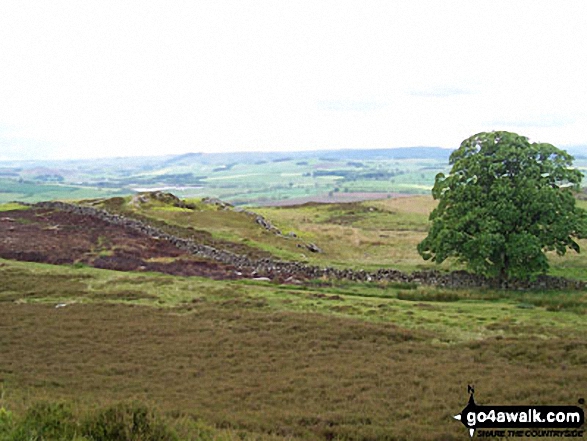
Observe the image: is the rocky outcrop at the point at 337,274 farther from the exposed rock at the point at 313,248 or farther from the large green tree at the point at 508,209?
the exposed rock at the point at 313,248

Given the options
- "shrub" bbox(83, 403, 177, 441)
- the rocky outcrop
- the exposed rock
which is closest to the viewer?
"shrub" bbox(83, 403, 177, 441)

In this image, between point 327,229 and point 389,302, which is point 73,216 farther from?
point 389,302

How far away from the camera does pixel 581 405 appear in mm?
14000

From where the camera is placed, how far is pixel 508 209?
36.8m

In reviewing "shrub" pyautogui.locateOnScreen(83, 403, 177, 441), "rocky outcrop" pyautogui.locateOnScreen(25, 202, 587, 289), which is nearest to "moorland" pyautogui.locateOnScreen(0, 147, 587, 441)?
"shrub" pyautogui.locateOnScreen(83, 403, 177, 441)

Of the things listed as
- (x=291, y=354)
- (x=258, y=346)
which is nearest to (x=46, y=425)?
(x=291, y=354)

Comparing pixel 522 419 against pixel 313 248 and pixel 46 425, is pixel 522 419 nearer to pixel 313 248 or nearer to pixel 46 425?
pixel 46 425

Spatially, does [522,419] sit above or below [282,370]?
above

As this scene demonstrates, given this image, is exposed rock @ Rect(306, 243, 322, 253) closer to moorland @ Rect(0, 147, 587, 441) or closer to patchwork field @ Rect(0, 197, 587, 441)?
moorland @ Rect(0, 147, 587, 441)

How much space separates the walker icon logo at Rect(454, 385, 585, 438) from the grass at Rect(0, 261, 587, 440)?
0.71 metres

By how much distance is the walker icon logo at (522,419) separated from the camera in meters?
Answer: 12.5

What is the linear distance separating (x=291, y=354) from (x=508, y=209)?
23.5m

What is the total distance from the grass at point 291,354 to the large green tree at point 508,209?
3.02m

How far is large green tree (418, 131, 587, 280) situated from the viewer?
1411 inches
